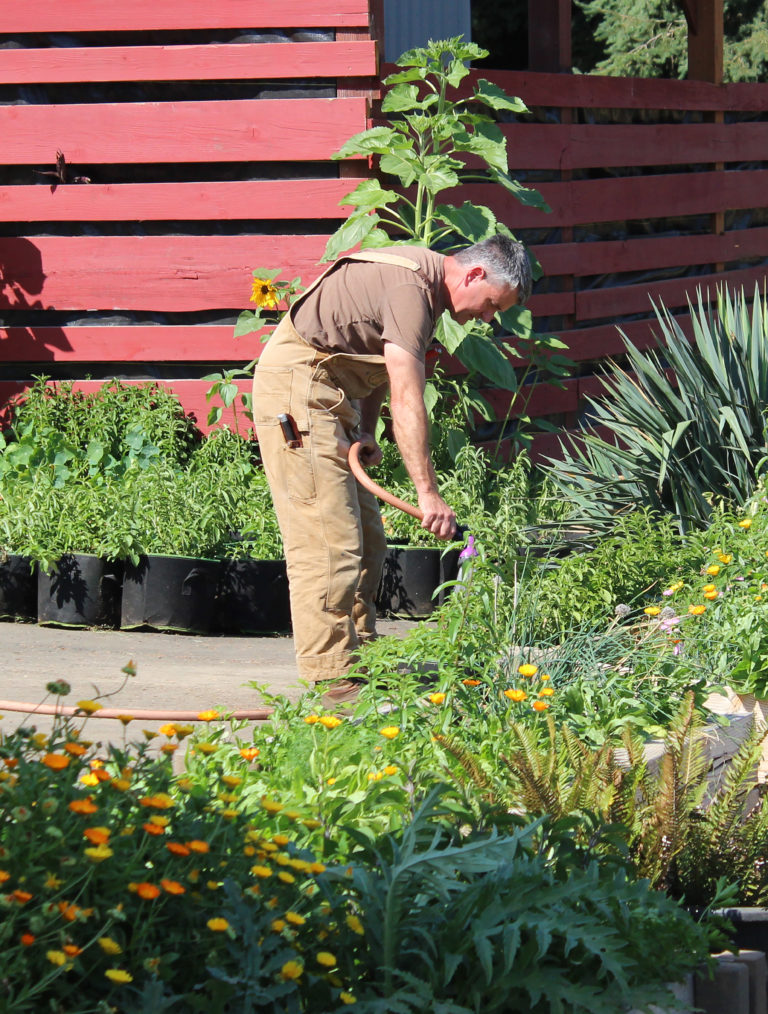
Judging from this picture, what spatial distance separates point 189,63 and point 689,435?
3.31m

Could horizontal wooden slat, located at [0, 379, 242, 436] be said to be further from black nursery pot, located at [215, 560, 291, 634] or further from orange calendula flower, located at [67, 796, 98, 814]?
orange calendula flower, located at [67, 796, 98, 814]

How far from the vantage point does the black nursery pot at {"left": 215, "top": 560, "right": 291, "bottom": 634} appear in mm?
5270

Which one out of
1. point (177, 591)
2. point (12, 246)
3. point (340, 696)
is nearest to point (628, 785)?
point (340, 696)

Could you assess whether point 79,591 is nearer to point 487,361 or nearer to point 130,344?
point 130,344

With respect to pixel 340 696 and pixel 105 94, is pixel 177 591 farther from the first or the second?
pixel 105 94

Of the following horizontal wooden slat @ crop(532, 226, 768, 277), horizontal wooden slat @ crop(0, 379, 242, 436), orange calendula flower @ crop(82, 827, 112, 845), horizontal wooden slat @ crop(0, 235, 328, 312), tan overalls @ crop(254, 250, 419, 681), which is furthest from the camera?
horizontal wooden slat @ crop(532, 226, 768, 277)

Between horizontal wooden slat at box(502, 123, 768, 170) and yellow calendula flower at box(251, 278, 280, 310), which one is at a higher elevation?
horizontal wooden slat at box(502, 123, 768, 170)

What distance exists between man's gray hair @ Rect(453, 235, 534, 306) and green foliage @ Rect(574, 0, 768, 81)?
16224mm

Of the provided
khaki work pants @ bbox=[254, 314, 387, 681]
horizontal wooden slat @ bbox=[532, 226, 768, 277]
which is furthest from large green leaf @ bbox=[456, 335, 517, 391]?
khaki work pants @ bbox=[254, 314, 387, 681]

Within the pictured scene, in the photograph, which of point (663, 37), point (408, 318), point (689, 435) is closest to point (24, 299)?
point (689, 435)

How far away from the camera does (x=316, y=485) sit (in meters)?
3.99

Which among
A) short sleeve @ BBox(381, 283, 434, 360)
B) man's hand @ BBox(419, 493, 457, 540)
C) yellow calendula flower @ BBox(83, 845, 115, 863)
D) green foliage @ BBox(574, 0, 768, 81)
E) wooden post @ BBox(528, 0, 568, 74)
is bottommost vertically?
yellow calendula flower @ BBox(83, 845, 115, 863)

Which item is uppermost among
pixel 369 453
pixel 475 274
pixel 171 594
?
pixel 475 274

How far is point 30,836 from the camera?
5.88 ft
